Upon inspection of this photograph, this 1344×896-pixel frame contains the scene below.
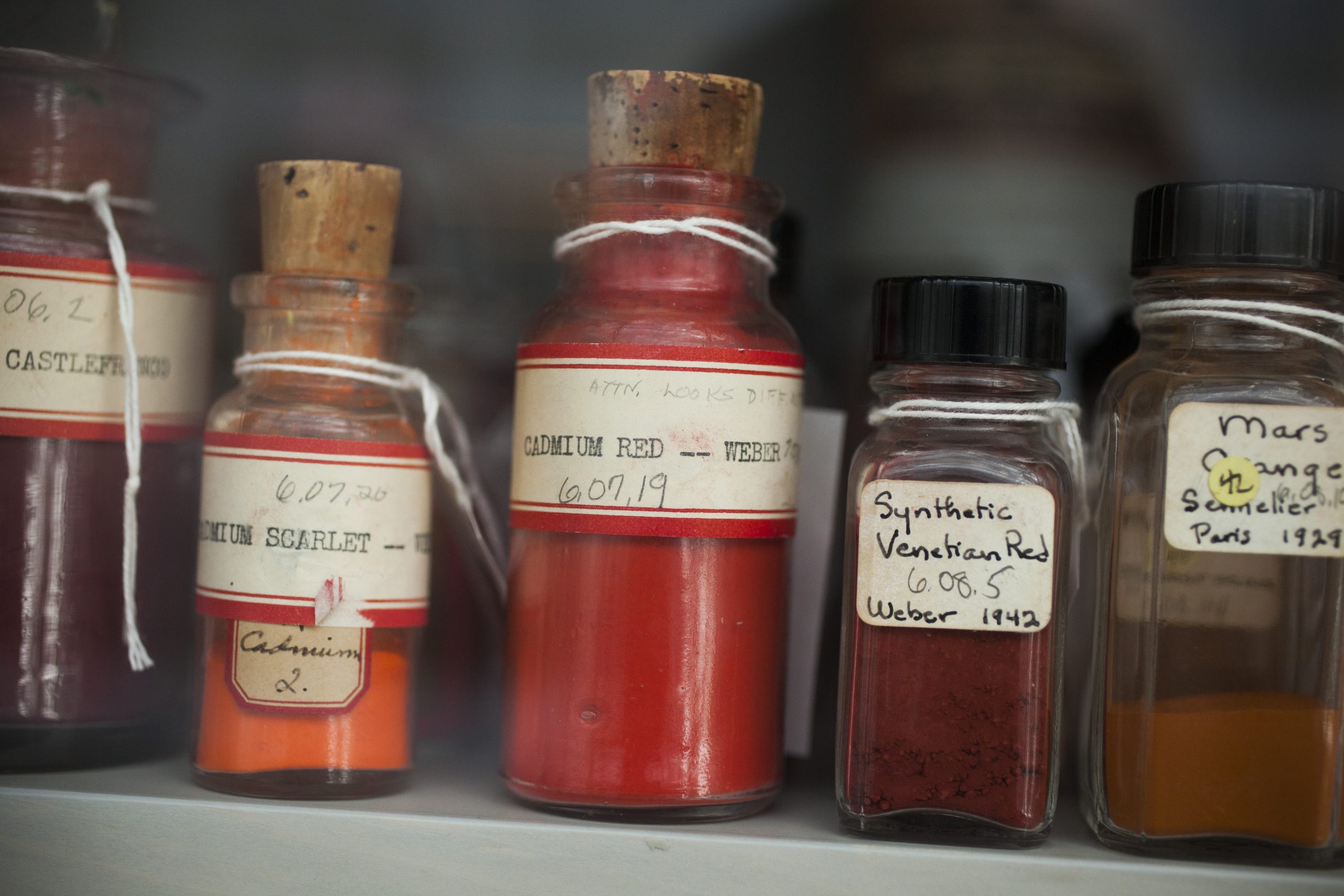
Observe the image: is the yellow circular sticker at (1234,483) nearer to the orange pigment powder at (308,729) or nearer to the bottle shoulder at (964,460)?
the bottle shoulder at (964,460)

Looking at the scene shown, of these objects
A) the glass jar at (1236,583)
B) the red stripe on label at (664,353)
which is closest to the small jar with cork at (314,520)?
the red stripe on label at (664,353)

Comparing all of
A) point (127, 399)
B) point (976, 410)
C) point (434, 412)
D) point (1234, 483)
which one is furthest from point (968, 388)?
point (127, 399)

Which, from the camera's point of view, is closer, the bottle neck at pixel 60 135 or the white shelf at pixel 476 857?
the white shelf at pixel 476 857

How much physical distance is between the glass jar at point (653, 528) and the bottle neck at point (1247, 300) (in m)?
0.18

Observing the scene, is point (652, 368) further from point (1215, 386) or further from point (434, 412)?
point (1215, 386)

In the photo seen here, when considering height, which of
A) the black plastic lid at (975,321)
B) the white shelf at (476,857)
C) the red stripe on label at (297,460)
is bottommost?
the white shelf at (476,857)

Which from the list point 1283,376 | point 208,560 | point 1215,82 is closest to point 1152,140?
point 1215,82

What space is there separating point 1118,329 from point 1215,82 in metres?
0.21

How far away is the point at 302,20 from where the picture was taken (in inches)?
31.4

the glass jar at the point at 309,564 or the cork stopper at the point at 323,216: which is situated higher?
the cork stopper at the point at 323,216

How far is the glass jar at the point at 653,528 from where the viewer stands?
0.55 meters

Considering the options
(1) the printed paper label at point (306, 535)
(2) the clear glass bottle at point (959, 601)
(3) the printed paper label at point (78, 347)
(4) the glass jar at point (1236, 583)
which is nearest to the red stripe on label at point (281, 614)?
(1) the printed paper label at point (306, 535)

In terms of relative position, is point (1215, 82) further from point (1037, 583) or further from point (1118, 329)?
point (1037, 583)

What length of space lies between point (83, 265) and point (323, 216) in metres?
0.12
